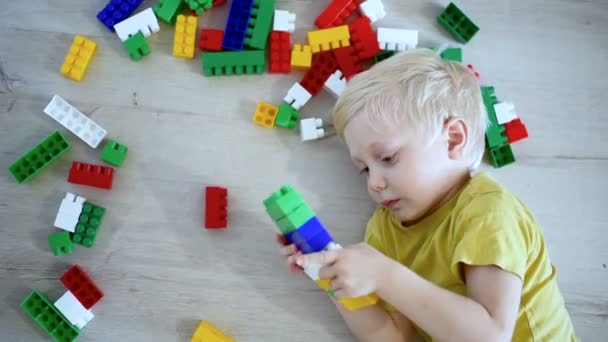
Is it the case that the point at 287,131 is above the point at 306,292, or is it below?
above

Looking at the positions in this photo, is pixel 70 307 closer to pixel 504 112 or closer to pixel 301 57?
pixel 301 57

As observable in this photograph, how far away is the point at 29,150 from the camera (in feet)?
3.48

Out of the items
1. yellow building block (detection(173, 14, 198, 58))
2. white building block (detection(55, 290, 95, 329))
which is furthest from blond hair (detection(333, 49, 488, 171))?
white building block (detection(55, 290, 95, 329))

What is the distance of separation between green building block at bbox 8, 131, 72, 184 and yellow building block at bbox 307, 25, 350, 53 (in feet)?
1.73

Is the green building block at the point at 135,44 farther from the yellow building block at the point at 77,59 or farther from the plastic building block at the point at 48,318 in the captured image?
the plastic building block at the point at 48,318

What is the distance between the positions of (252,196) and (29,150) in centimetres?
45

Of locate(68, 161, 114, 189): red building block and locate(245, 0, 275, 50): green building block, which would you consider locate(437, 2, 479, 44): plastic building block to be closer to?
locate(245, 0, 275, 50): green building block

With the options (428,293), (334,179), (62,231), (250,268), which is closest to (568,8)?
(334,179)

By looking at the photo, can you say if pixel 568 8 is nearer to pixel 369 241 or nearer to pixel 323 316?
pixel 369 241

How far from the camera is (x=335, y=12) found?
1085mm

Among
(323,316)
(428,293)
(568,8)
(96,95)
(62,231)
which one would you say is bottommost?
(323,316)

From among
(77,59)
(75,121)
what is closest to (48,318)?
(75,121)

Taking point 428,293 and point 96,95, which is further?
point 96,95

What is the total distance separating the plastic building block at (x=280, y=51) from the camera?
108cm
